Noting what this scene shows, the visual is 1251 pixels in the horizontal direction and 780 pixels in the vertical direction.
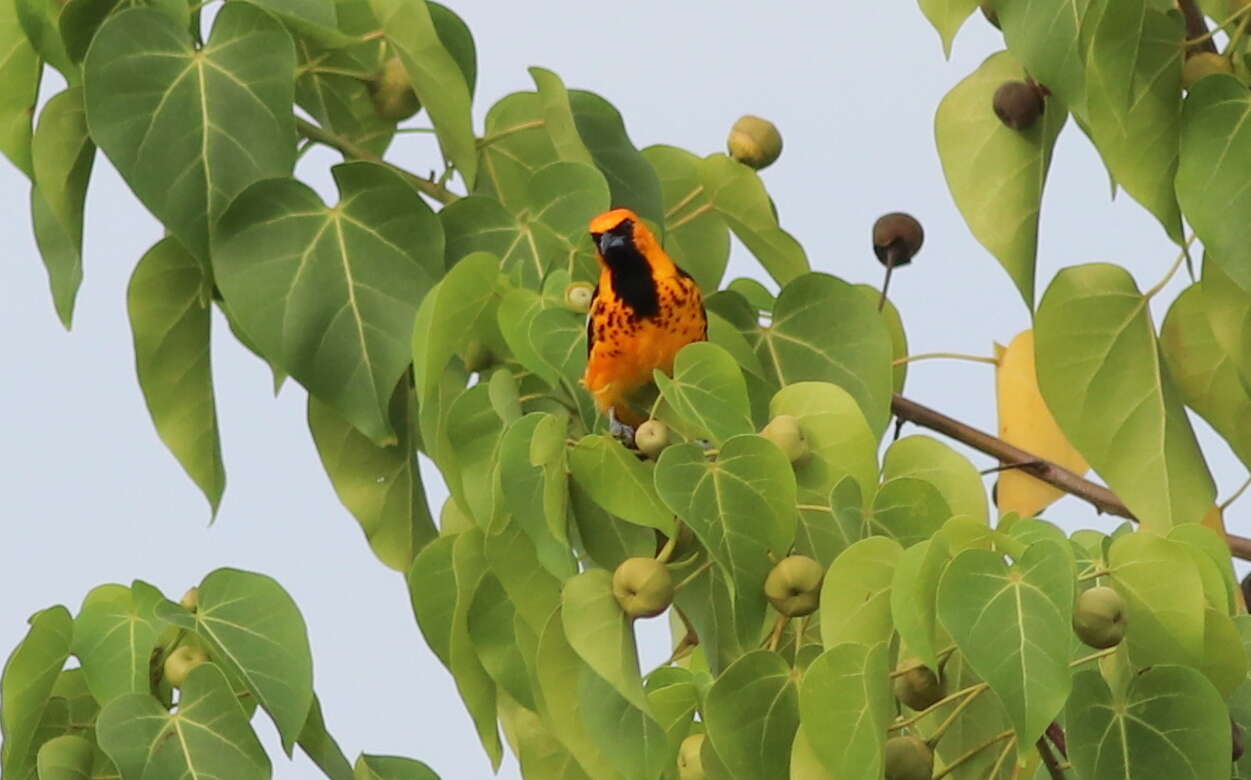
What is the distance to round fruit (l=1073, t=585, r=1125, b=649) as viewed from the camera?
2186mm

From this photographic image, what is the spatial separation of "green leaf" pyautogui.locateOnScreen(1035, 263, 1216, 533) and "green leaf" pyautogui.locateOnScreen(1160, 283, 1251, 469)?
3.8 inches

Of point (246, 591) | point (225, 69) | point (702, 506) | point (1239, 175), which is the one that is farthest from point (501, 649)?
point (1239, 175)

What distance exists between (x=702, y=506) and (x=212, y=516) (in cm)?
91

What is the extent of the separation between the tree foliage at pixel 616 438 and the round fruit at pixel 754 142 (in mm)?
21

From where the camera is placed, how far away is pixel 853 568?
2.19 metres

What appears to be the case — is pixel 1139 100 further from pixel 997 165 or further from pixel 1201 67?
pixel 997 165

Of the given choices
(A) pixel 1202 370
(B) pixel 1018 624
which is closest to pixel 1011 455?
(A) pixel 1202 370

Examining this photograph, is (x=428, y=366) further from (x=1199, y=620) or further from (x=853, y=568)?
(x=1199, y=620)

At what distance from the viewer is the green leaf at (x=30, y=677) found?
2613 mm

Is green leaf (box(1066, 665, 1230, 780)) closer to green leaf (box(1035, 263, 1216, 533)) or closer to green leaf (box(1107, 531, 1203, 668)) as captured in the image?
green leaf (box(1107, 531, 1203, 668))

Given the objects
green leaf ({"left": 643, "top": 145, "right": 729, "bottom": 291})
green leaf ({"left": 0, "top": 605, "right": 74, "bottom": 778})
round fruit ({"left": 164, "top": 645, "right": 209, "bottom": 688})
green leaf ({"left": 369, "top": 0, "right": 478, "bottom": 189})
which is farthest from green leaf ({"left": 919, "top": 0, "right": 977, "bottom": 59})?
green leaf ({"left": 0, "top": 605, "right": 74, "bottom": 778})

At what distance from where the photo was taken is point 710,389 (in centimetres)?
235

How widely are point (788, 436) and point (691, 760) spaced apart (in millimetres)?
399

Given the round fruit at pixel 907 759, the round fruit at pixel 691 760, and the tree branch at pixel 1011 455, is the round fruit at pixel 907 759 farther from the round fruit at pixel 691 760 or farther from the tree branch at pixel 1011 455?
the tree branch at pixel 1011 455
